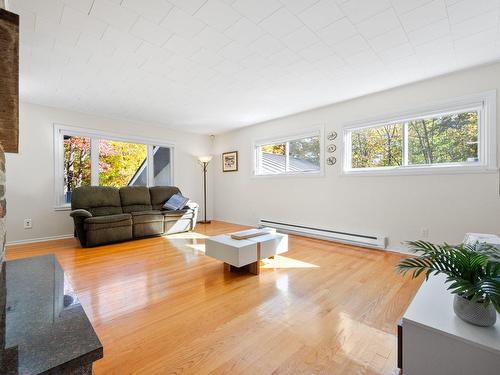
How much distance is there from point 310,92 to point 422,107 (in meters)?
1.46

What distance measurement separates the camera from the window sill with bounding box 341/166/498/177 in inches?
107

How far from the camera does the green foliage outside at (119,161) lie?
4.63m

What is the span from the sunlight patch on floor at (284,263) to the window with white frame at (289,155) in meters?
1.85

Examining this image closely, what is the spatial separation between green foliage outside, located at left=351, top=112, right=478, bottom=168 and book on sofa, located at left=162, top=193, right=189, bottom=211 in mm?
3228

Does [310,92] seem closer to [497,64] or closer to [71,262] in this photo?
[497,64]

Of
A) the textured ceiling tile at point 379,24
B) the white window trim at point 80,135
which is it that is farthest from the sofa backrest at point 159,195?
the textured ceiling tile at point 379,24

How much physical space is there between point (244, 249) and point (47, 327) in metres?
1.71

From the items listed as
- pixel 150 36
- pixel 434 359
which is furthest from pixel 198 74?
pixel 434 359

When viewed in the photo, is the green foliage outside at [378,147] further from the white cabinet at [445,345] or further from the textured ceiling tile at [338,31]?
the white cabinet at [445,345]

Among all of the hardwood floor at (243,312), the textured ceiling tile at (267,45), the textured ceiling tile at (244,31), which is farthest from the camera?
A: the textured ceiling tile at (267,45)

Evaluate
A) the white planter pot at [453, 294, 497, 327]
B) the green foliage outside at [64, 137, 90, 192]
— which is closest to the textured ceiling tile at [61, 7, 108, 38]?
the green foliage outside at [64, 137, 90, 192]

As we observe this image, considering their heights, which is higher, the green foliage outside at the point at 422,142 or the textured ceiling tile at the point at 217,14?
the textured ceiling tile at the point at 217,14

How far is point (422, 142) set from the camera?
320cm

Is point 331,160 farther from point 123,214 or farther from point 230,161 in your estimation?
point 123,214
